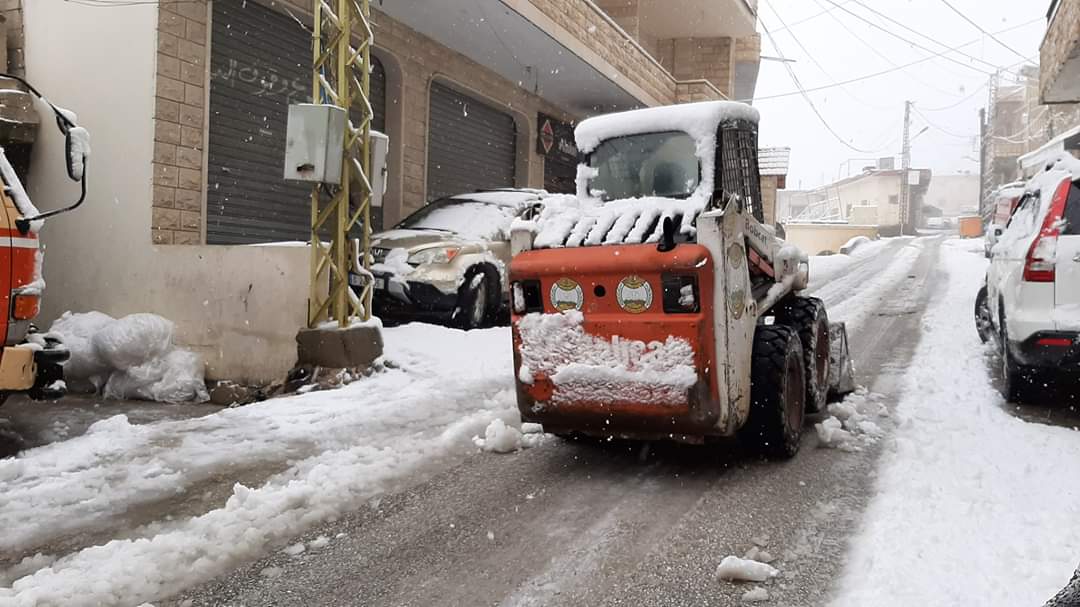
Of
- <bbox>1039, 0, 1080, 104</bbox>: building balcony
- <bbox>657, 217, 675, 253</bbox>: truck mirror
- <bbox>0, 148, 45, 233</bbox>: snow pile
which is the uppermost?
<bbox>1039, 0, 1080, 104</bbox>: building balcony

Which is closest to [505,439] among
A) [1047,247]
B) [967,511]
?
[967,511]

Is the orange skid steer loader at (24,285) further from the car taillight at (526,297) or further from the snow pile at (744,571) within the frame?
the snow pile at (744,571)

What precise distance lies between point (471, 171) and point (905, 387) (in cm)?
1002

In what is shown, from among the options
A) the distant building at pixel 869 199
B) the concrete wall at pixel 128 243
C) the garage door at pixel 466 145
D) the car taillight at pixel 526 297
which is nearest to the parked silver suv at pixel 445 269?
the concrete wall at pixel 128 243

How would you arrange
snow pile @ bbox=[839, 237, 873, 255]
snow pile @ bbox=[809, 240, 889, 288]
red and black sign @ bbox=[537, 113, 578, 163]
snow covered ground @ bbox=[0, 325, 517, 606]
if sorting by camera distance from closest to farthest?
snow covered ground @ bbox=[0, 325, 517, 606] < red and black sign @ bbox=[537, 113, 578, 163] < snow pile @ bbox=[809, 240, 889, 288] < snow pile @ bbox=[839, 237, 873, 255]

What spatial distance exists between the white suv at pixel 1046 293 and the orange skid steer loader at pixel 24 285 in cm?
640

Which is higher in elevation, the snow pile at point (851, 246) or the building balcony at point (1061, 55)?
the building balcony at point (1061, 55)

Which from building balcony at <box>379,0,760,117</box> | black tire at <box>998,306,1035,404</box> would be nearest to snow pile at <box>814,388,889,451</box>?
black tire at <box>998,306,1035,404</box>

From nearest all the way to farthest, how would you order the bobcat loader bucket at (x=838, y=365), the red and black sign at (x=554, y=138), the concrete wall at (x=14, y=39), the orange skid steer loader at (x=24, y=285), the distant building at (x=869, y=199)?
the orange skid steer loader at (x=24, y=285), the bobcat loader bucket at (x=838, y=365), the concrete wall at (x=14, y=39), the red and black sign at (x=554, y=138), the distant building at (x=869, y=199)

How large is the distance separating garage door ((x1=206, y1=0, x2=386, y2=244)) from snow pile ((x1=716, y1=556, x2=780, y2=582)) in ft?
25.4

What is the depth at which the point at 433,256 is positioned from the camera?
8570mm

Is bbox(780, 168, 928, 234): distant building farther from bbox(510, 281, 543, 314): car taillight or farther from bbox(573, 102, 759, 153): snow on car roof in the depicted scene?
bbox(510, 281, 543, 314): car taillight

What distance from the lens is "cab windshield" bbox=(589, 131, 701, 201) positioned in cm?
473

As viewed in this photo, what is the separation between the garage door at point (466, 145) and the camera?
44.3 ft
